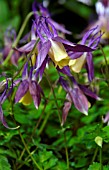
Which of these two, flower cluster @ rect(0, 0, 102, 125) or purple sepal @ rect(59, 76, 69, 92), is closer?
flower cluster @ rect(0, 0, 102, 125)

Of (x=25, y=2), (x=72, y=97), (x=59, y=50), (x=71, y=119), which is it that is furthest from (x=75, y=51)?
(x=25, y=2)

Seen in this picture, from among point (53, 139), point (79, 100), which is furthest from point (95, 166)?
point (53, 139)

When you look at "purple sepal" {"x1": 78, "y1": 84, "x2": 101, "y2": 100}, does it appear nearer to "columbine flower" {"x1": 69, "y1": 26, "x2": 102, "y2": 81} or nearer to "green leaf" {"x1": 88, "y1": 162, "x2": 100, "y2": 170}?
"columbine flower" {"x1": 69, "y1": 26, "x2": 102, "y2": 81}

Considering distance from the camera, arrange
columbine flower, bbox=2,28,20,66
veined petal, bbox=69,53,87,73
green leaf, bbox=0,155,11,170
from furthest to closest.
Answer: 1. columbine flower, bbox=2,28,20,66
2. veined petal, bbox=69,53,87,73
3. green leaf, bbox=0,155,11,170

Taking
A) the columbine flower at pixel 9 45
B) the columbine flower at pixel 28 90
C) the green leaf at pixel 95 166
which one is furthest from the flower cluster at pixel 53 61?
the columbine flower at pixel 9 45

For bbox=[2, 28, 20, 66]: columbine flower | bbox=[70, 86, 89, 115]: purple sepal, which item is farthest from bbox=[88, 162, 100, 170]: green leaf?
bbox=[2, 28, 20, 66]: columbine flower

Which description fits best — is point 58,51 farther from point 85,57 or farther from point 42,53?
point 85,57

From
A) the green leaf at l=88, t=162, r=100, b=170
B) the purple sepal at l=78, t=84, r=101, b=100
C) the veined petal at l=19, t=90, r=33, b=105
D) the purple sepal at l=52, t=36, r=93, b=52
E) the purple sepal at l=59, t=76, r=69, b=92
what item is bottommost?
the green leaf at l=88, t=162, r=100, b=170

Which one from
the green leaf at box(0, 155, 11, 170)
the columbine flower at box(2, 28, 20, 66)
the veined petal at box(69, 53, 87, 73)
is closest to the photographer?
the green leaf at box(0, 155, 11, 170)

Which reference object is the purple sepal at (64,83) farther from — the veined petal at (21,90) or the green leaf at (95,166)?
the green leaf at (95,166)

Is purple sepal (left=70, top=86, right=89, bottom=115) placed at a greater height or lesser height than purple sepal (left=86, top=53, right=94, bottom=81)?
lesser

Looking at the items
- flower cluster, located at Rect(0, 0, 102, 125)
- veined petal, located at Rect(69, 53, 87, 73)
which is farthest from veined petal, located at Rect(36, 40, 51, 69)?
veined petal, located at Rect(69, 53, 87, 73)
